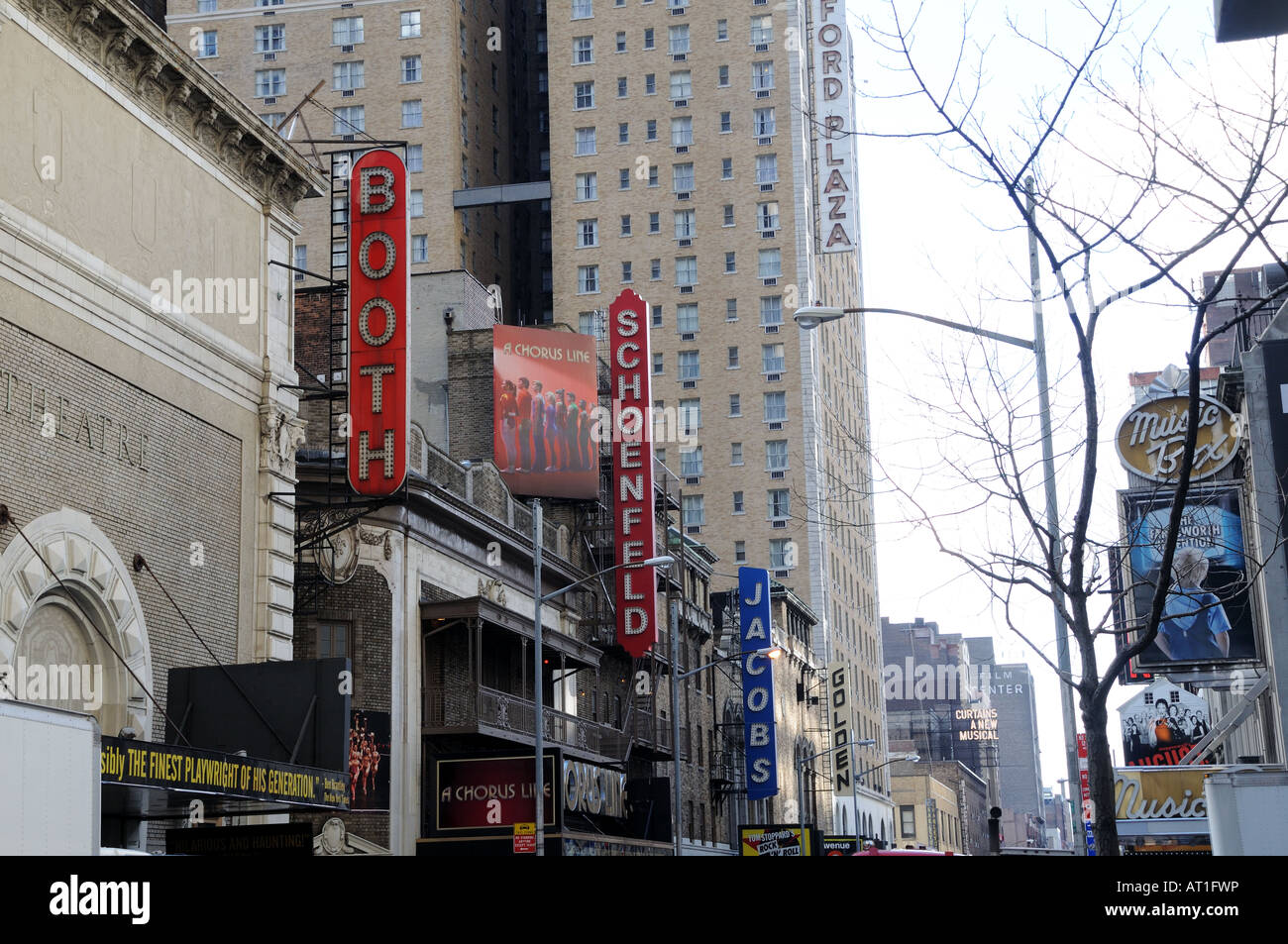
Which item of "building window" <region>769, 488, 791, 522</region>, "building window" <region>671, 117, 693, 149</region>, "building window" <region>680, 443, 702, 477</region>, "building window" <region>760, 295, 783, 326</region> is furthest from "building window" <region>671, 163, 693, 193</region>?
"building window" <region>769, 488, 791, 522</region>

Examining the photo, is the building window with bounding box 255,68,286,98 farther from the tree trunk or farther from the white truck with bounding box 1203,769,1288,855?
the white truck with bounding box 1203,769,1288,855

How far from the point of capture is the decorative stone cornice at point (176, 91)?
22875 mm

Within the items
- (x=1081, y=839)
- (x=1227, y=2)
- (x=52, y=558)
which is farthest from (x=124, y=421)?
(x=1227, y=2)

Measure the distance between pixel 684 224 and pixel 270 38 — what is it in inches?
1042

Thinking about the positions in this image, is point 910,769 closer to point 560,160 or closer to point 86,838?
point 560,160

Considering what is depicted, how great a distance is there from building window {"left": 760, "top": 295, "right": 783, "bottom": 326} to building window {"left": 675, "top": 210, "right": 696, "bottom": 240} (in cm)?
611

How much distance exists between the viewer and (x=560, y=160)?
9588cm

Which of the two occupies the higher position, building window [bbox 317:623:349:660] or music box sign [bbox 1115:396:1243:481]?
music box sign [bbox 1115:396:1243:481]

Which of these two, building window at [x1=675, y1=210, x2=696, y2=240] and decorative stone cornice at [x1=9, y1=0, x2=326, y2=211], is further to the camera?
building window at [x1=675, y1=210, x2=696, y2=240]

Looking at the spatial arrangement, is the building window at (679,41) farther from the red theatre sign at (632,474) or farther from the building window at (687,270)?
the red theatre sign at (632,474)

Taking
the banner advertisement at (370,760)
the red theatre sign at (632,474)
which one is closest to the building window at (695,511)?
the red theatre sign at (632,474)

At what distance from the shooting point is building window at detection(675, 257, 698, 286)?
9450 centimetres
